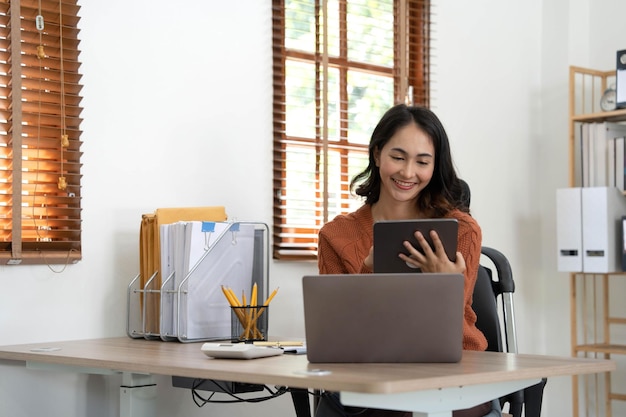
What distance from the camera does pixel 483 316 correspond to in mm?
2625

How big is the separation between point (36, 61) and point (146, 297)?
76cm

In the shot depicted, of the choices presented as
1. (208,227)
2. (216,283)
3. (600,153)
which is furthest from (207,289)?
(600,153)

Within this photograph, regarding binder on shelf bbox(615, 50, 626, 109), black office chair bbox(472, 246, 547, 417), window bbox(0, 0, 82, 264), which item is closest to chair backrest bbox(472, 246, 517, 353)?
black office chair bbox(472, 246, 547, 417)

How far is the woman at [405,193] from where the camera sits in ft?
7.63

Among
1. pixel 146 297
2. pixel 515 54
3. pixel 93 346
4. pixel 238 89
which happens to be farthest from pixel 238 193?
pixel 515 54

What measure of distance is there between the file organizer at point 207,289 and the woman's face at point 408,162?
52cm

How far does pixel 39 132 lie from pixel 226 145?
27.3 inches

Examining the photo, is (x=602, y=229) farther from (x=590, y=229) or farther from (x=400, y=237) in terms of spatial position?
(x=400, y=237)

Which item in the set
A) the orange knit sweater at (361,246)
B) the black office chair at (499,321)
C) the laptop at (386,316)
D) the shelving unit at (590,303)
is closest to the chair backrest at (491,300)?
the black office chair at (499,321)

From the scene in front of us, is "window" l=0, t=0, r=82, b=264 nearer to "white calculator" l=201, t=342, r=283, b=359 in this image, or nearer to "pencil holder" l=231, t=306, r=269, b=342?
"pencil holder" l=231, t=306, r=269, b=342

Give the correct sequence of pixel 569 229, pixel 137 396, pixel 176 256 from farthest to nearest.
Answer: pixel 569 229 < pixel 176 256 < pixel 137 396

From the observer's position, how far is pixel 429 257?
1.97 m

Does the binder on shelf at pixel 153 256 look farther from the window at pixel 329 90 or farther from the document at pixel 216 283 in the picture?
the window at pixel 329 90

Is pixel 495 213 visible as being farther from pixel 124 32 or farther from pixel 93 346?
pixel 93 346
